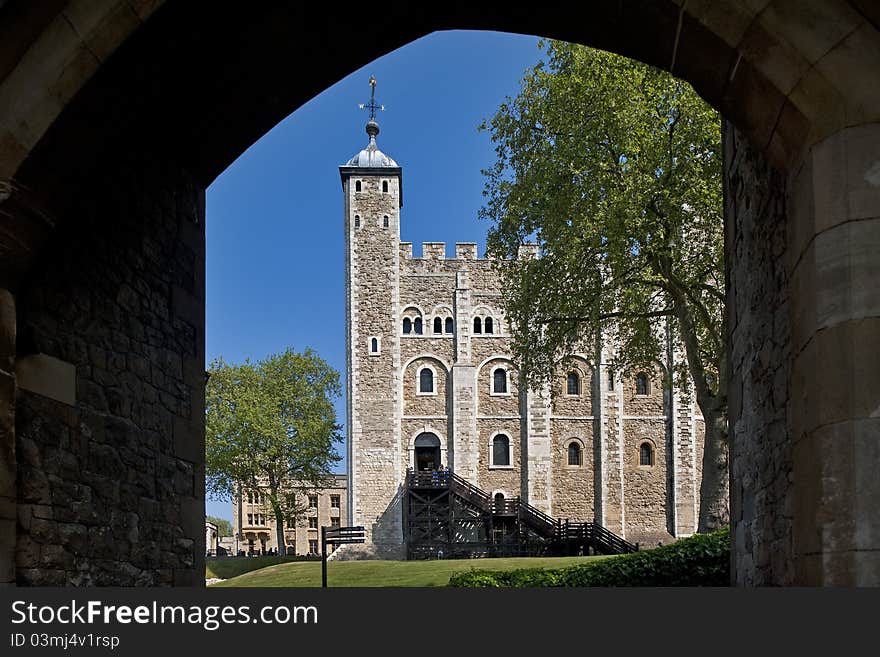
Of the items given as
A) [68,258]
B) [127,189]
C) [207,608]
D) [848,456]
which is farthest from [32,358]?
[848,456]

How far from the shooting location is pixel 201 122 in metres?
6.30

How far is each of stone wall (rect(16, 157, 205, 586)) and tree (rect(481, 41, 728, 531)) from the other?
11.9 metres

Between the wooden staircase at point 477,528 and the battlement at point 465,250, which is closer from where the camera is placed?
the wooden staircase at point 477,528

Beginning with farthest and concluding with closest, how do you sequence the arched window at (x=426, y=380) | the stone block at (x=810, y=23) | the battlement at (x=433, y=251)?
the battlement at (x=433, y=251), the arched window at (x=426, y=380), the stone block at (x=810, y=23)

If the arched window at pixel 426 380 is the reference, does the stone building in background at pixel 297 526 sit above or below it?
below

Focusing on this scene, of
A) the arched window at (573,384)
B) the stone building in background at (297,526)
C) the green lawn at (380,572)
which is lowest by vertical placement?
the stone building in background at (297,526)

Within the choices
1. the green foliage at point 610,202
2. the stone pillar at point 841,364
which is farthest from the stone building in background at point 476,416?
the stone pillar at point 841,364

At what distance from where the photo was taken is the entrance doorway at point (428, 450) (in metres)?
40.3

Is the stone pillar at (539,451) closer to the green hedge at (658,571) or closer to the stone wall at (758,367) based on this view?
the green hedge at (658,571)

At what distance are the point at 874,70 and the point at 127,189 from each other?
175 inches

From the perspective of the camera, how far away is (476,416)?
4041 centimetres

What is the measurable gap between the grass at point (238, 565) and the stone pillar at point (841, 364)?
105 ft

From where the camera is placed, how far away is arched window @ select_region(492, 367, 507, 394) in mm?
41000

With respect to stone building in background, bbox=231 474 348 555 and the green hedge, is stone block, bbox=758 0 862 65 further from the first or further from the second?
stone building in background, bbox=231 474 348 555
